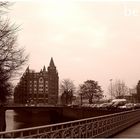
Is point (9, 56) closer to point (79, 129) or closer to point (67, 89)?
point (79, 129)

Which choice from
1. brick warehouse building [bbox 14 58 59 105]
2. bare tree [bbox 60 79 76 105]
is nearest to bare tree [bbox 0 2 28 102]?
bare tree [bbox 60 79 76 105]

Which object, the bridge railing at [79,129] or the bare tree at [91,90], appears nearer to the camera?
the bridge railing at [79,129]

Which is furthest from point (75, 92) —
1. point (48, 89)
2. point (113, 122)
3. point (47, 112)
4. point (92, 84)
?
point (113, 122)

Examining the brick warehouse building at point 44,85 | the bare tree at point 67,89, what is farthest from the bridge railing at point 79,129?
the brick warehouse building at point 44,85

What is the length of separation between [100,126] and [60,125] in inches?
193

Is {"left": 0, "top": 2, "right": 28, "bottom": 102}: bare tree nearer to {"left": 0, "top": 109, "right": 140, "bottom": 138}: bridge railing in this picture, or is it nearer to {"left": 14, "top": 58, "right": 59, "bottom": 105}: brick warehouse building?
{"left": 0, "top": 109, "right": 140, "bottom": 138}: bridge railing

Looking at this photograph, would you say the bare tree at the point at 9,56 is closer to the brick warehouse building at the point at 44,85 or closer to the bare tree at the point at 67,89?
the bare tree at the point at 67,89

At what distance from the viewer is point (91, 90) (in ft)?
326

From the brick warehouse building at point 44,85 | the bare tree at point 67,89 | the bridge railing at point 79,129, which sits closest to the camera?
the bridge railing at point 79,129

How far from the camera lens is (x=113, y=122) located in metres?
17.9

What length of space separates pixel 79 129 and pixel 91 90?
87701 mm

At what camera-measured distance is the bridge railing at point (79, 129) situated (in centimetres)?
888

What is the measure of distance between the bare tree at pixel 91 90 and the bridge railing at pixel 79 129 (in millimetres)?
78445

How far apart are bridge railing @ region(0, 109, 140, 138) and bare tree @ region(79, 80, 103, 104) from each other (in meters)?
78.4
